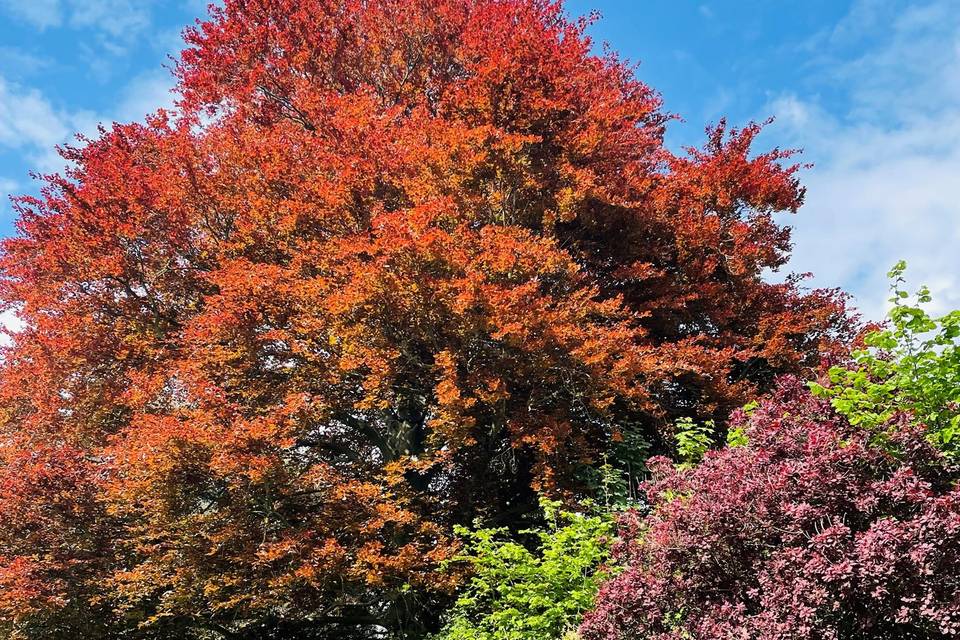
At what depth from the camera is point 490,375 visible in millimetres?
8914

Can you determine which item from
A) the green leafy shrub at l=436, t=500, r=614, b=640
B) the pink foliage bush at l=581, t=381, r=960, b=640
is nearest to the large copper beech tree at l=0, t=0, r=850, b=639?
the green leafy shrub at l=436, t=500, r=614, b=640

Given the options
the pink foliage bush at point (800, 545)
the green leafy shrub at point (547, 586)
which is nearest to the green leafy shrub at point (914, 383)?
the pink foliage bush at point (800, 545)

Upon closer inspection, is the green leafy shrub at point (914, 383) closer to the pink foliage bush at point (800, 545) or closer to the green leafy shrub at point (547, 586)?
the pink foliage bush at point (800, 545)

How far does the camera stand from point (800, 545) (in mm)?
4012

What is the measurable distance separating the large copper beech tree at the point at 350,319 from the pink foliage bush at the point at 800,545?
401 cm

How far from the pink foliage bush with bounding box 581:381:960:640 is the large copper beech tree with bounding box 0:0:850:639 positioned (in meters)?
4.01

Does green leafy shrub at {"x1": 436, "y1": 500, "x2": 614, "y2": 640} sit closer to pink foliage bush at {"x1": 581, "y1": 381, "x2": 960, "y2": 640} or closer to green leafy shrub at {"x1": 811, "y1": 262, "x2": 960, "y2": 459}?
pink foliage bush at {"x1": 581, "y1": 381, "x2": 960, "y2": 640}

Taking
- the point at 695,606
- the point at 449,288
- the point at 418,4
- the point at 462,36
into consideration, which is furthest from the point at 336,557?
the point at 418,4

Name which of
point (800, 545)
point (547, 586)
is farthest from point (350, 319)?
point (800, 545)

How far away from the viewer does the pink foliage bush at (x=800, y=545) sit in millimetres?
3559

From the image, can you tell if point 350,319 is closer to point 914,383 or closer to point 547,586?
point 547,586

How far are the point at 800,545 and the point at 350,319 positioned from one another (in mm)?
6572

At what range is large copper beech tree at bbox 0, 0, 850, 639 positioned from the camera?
849 cm

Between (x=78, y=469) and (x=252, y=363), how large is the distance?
10.1 feet
